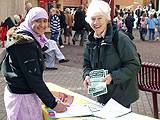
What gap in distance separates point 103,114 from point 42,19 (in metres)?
1.01

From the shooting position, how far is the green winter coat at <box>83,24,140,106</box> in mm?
3914

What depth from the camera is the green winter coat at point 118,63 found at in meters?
3.91

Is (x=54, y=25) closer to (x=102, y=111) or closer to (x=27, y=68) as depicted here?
(x=102, y=111)

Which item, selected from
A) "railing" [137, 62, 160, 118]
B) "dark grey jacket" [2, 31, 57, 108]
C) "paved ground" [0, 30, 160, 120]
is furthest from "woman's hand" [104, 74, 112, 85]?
"paved ground" [0, 30, 160, 120]

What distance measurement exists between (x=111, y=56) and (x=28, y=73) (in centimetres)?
87

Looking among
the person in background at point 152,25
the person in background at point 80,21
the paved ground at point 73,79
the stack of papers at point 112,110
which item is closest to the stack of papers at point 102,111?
the stack of papers at point 112,110

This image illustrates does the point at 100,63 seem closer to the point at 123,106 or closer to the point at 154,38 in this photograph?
the point at 123,106

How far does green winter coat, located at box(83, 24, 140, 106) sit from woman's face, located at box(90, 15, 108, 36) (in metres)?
0.07

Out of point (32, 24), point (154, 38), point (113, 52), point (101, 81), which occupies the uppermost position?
point (32, 24)

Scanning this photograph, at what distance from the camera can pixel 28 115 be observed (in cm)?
374

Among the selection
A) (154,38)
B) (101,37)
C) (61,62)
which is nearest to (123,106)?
(101,37)

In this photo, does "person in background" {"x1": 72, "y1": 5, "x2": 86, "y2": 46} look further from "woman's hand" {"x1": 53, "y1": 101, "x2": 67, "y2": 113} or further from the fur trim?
the fur trim

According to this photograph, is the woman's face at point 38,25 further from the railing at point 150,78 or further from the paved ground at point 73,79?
the paved ground at point 73,79

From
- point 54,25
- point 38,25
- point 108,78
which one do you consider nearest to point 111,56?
point 108,78
